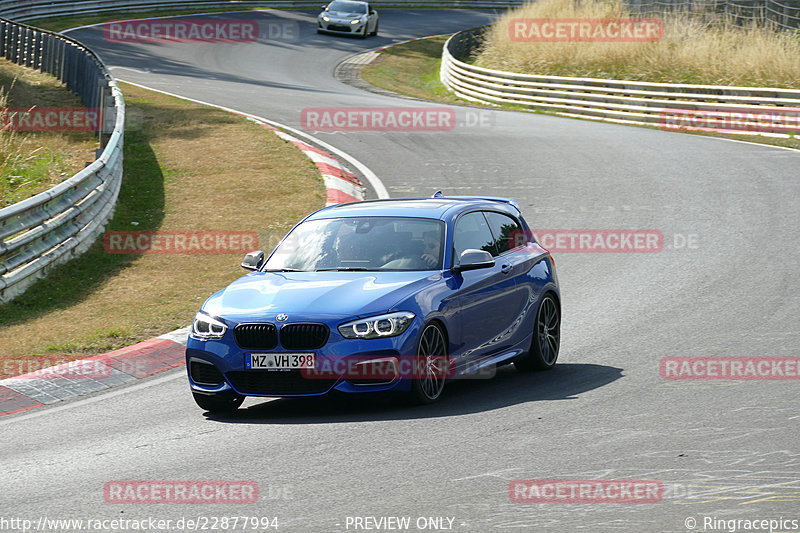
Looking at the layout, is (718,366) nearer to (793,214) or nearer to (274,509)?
(274,509)

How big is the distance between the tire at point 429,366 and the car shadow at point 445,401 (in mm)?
95

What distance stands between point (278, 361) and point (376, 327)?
73cm

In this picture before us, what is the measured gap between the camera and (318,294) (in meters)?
8.55

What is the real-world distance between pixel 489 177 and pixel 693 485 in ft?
47.8

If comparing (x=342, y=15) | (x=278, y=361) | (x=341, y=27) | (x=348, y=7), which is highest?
(x=278, y=361)

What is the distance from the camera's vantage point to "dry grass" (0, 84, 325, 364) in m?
11.9

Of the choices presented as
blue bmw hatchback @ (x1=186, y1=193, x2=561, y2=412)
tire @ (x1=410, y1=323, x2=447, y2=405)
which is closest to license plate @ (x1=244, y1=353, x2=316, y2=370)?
blue bmw hatchback @ (x1=186, y1=193, x2=561, y2=412)

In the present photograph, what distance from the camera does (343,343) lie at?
26.9 ft

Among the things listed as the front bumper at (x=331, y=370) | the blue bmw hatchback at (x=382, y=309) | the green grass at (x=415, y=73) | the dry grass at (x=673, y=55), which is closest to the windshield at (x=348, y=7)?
the green grass at (x=415, y=73)

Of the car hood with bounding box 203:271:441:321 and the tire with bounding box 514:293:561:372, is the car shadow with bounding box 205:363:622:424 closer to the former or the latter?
the tire with bounding box 514:293:561:372

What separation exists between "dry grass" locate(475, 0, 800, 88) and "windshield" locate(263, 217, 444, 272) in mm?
22505

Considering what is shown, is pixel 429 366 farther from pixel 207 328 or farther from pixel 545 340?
pixel 545 340

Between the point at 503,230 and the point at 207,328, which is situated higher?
the point at 503,230

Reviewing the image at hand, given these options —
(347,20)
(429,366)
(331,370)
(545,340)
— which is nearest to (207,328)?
(331,370)
